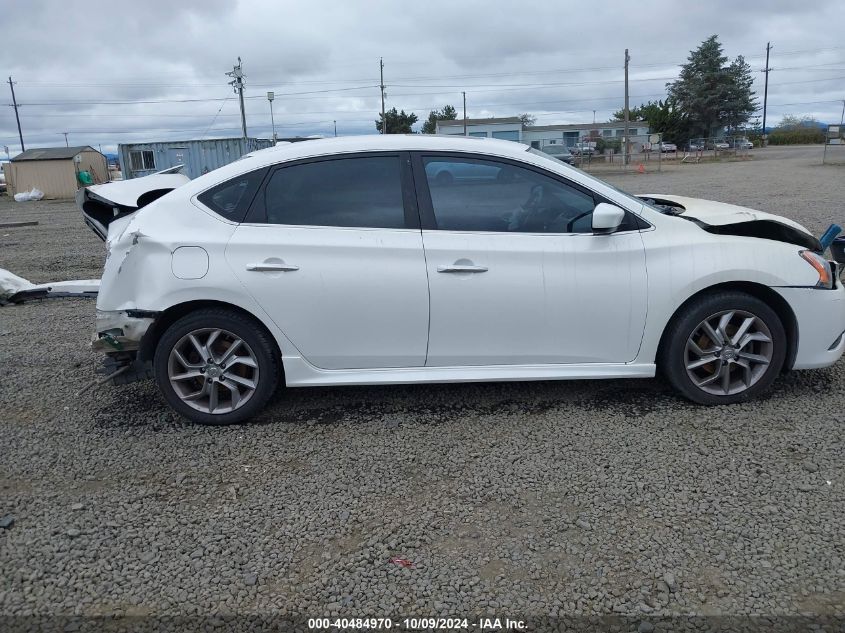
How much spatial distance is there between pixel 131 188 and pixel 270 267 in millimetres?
1729

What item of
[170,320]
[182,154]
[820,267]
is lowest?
[170,320]

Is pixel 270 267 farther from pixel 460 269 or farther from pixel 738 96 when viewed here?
pixel 738 96

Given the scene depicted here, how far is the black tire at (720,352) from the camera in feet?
13.7

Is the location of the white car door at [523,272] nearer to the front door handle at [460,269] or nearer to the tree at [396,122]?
the front door handle at [460,269]

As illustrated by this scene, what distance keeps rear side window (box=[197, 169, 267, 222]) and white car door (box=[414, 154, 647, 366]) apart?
1.01m

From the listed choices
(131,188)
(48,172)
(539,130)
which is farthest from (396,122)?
(131,188)

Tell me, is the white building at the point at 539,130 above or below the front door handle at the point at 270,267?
above

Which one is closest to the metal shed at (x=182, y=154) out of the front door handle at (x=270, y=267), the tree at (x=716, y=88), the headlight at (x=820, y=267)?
the front door handle at (x=270, y=267)

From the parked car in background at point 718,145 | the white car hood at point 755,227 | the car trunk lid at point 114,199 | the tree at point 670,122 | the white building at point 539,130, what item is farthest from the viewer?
the tree at point 670,122

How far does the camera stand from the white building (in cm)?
6172

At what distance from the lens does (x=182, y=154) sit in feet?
97.9

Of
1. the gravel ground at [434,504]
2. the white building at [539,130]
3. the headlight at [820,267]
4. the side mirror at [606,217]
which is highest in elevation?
the white building at [539,130]

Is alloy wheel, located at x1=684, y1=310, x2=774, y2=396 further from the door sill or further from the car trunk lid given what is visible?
the car trunk lid

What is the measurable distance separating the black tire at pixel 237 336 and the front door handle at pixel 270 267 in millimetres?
314
